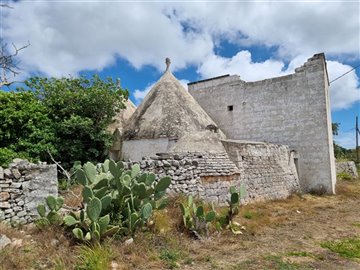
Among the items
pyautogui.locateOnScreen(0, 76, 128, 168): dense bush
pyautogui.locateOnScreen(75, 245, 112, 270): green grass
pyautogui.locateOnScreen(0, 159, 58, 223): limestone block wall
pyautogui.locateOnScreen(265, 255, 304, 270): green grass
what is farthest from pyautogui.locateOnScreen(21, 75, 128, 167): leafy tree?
pyautogui.locateOnScreen(265, 255, 304, 270): green grass

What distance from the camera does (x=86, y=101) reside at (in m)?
12.2

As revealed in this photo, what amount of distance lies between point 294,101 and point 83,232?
11163 millimetres

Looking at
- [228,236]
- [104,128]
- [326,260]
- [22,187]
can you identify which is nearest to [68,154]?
[104,128]

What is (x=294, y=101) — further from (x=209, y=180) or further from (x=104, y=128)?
(x=104, y=128)

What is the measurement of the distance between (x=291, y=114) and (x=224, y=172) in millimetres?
5897

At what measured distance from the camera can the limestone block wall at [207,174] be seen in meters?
8.80

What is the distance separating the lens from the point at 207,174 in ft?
30.3

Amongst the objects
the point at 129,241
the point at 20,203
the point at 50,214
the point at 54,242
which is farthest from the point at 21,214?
the point at 129,241

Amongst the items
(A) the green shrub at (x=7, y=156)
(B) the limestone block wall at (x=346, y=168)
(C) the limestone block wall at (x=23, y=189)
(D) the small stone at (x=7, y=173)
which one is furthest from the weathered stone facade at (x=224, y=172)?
(B) the limestone block wall at (x=346, y=168)

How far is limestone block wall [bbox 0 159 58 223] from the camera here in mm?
6168

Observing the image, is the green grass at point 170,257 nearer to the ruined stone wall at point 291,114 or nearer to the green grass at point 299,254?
the green grass at point 299,254

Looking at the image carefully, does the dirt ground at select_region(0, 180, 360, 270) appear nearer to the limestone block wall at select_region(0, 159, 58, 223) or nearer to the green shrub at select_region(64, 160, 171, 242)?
the green shrub at select_region(64, 160, 171, 242)

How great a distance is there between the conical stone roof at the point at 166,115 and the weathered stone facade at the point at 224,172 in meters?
2.38

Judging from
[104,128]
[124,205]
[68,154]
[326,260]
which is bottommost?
[326,260]
